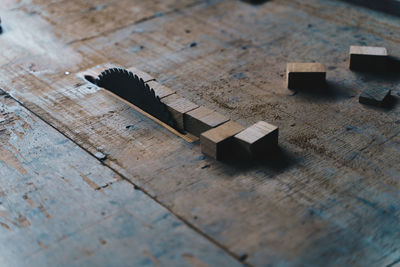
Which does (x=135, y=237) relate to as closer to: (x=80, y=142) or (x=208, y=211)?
(x=208, y=211)

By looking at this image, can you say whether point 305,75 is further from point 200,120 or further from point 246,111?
point 200,120

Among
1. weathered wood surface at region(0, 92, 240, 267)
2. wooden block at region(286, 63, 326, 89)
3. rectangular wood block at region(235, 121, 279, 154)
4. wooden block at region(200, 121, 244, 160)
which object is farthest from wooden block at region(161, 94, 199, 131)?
wooden block at region(286, 63, 326, 89)

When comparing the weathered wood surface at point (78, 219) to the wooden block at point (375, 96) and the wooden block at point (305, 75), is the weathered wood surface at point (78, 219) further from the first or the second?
the wooden block at point (375, 96)

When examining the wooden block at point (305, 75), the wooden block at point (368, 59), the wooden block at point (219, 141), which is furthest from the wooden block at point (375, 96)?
the wooden block at point (219, 141)

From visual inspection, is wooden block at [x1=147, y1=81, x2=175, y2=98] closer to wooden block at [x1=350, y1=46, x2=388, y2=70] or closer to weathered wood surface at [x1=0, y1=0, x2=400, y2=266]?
weathered wood surface at [x1=0, y1=0, x2=400, y2=266]

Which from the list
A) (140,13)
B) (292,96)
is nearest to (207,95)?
(292,96)

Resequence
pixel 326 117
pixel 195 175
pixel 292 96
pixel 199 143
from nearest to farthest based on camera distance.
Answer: pixel 195 175
pixel 199 143
pixel 326 117
pixel 292 96

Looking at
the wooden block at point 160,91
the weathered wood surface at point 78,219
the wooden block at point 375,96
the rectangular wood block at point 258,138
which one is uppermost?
the wooden block at point 160,91
